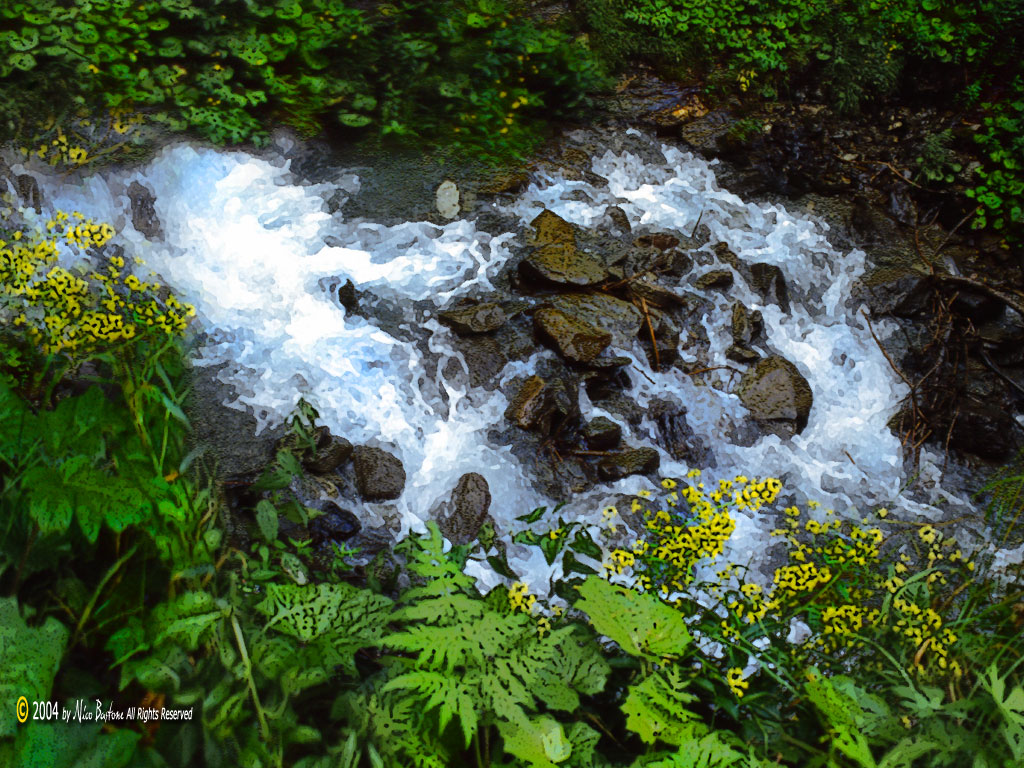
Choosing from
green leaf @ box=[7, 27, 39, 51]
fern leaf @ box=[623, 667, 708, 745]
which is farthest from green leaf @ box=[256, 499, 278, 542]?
green leaf @ box=[7, 27, 39, 51]

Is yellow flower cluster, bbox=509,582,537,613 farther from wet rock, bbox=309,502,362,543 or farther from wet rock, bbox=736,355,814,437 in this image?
wet rock, bbox=736,355,814,437

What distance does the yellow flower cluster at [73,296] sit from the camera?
11.2 feet

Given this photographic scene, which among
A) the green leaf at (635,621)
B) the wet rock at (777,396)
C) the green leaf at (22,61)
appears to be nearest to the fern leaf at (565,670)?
the green leaf at (635,621)

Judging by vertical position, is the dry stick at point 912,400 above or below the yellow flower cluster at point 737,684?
below

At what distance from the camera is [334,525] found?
327 cm

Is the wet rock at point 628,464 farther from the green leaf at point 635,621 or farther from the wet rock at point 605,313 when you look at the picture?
the green leaf at point 635,621

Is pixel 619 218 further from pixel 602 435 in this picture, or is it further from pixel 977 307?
pixel 977 307

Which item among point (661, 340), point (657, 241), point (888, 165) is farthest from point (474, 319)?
point (888, 165)

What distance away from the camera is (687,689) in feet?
5.36

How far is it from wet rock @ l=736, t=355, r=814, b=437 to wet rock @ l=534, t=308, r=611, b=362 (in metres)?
0.87

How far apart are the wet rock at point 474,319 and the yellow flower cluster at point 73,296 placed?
142 centimetres

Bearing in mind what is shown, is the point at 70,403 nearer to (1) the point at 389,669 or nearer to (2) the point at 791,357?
(1) the point at 389,669

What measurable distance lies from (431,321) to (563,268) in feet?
2.82

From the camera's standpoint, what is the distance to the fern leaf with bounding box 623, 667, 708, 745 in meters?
1.35
